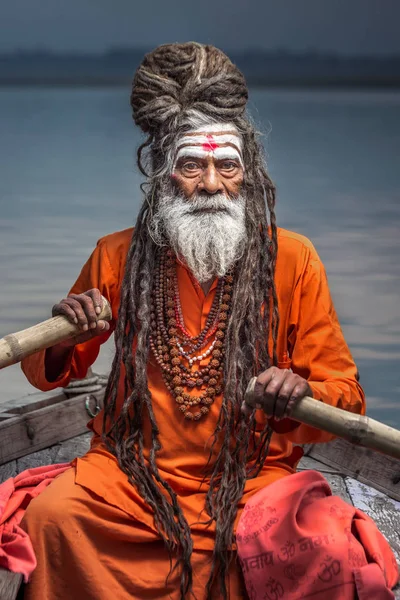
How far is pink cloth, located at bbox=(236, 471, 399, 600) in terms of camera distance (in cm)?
280

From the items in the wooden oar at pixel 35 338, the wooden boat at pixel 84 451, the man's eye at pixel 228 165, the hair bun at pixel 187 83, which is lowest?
the wooden boat at pixel 84 451

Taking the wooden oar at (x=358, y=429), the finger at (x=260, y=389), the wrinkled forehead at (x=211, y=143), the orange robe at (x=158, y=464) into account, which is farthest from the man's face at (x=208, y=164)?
the wooden oar at (x=358, y=429)

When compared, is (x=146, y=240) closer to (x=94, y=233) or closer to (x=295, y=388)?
(x=295, y=388)

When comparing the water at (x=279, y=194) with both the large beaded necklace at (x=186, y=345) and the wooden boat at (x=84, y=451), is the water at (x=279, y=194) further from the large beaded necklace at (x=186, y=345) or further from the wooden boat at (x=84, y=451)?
the large beaded necklace at (x=186, y=345)

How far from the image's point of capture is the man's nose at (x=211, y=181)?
3.22 m

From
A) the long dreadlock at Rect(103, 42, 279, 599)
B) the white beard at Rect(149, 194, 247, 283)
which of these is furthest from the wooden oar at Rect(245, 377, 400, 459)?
the white beard at Rect(149, 194, 247, 283)

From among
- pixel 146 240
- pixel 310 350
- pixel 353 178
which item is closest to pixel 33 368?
pixel 146 240

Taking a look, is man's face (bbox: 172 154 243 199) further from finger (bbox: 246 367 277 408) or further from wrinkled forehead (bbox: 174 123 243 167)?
finger (bbox: 246 367 277 408)

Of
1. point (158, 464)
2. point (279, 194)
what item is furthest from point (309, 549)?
point (279, 194)

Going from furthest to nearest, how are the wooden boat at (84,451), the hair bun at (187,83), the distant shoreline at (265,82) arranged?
the distant shoreline at (265,82), the wooden boat at (84,451), the hair bun at (187,83)

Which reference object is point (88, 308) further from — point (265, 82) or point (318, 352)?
point (265, 82)

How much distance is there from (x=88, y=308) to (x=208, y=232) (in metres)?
0.45

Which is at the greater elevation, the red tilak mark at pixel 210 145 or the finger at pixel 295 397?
the red tilak mark at pixel 210 145

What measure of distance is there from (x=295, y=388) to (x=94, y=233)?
14.6 ft
